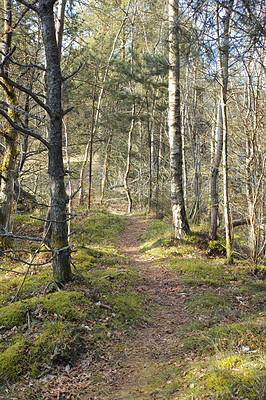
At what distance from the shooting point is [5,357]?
10.3ft

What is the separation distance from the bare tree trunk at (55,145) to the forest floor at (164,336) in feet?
1.93

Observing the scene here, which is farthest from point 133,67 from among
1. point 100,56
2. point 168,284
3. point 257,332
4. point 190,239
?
point 257,332

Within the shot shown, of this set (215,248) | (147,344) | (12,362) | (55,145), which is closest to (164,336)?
(147,344)

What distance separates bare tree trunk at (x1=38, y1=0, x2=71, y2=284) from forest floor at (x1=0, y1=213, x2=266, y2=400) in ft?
1.93

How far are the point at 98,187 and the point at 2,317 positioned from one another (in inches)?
938

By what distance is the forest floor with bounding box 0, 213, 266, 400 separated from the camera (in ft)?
8.91

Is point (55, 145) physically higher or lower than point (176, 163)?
lower

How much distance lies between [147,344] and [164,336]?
1.14 feet

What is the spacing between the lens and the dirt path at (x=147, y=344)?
300 centimetres

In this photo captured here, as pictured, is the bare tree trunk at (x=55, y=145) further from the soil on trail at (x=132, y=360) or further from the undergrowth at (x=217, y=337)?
the undergrowth at (x=217, y=337)

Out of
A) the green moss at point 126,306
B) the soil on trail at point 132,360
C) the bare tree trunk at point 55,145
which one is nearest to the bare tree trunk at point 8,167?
the bare tree trunk at point 55,145

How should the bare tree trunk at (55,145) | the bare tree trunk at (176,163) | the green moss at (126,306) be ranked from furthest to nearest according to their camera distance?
the bare tree trunk at (176,163) < the green moss at (126,306) < the bare tree trunk at (55,145)

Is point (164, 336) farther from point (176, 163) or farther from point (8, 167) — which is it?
point (8, 167)

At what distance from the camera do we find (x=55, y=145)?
443 cm
